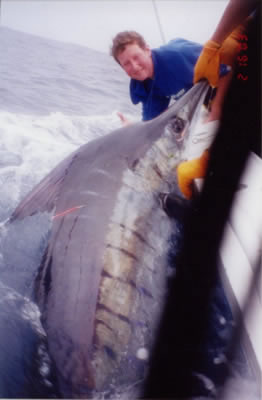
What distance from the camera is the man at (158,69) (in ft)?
7.10

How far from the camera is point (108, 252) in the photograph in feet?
4.82

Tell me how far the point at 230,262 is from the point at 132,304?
51 cm

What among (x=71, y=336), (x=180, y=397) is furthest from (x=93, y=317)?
(x=180, y=397)

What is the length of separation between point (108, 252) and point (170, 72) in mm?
1667

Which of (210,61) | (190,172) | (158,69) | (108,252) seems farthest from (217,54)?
(108,252)

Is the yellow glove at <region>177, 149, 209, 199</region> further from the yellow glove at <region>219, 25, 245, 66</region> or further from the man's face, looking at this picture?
the man's face

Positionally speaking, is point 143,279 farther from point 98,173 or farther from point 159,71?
point 159,71

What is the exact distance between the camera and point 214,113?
2.12 meters

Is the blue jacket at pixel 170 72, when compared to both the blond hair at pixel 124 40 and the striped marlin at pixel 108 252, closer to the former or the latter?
the blond hair at pixel 124 40

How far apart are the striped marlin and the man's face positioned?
0.61 meters

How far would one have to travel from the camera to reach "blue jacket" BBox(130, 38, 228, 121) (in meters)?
2.44

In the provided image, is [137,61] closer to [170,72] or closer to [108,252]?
[170,72]
